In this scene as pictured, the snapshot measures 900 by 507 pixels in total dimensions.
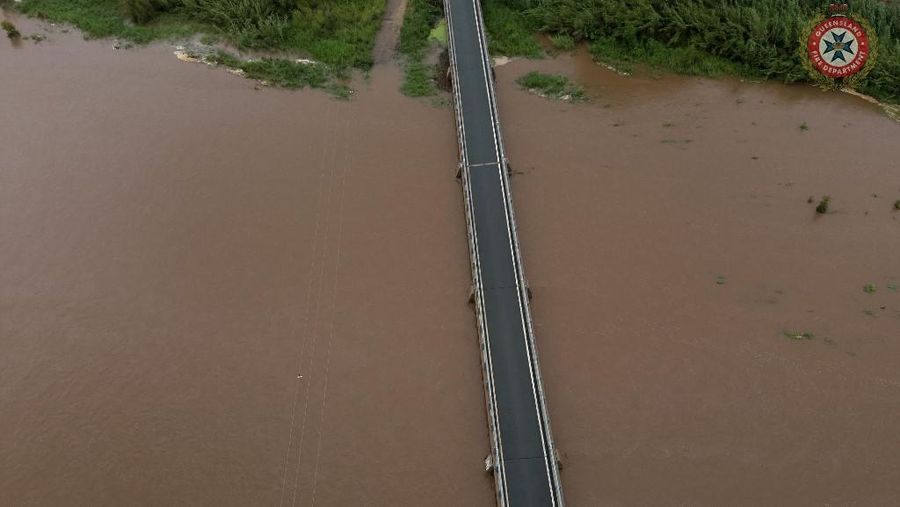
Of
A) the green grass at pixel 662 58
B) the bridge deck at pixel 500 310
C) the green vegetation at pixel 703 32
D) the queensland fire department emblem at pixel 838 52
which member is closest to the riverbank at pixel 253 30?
the bridge deck at pixel 500 310

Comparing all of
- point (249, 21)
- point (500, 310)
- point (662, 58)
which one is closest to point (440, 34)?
point (249, 21)

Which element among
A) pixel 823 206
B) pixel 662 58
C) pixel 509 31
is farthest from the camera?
pixel 509 31

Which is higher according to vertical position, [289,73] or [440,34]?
[440,34]

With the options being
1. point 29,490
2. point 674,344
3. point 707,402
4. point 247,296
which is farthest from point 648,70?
point 29,490

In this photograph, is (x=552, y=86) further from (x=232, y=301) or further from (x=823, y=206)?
(x=232, y=301)

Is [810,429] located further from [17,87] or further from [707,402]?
[17,87]
